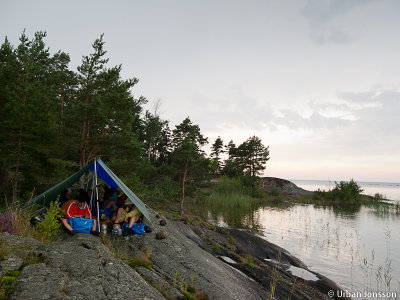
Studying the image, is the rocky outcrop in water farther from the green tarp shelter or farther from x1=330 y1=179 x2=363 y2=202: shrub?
the green tarp shelter

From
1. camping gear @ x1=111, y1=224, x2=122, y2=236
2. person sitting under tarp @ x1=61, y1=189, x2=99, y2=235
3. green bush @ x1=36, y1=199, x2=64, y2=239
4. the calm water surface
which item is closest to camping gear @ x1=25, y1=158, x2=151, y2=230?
person sitting under tarp @ x1=61, y1=189, x2=99, y2=235

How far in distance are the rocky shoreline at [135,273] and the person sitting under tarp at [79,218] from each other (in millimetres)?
314

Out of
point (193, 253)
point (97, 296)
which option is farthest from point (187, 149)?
point (97, 296)

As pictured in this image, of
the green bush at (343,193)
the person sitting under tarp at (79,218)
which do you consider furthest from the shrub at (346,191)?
the person sitting under tarp at (79,218)

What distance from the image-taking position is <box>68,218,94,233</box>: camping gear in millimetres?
6941

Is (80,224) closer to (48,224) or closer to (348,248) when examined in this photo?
(48,224)

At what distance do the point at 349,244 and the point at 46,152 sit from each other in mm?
16474

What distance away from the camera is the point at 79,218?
709 cm

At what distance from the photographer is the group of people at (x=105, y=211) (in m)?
7.12

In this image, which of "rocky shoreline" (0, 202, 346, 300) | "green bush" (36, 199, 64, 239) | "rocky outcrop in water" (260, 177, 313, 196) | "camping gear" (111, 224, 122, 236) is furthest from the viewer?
"rocky outcrop in water" (260, 177, 313, 196)

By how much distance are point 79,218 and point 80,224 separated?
0.62 ft

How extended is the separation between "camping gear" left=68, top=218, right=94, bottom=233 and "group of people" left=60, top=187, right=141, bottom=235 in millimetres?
21

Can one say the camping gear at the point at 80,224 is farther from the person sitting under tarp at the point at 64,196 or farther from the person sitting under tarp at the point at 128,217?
the person sitting under tarp at the point at 64,196

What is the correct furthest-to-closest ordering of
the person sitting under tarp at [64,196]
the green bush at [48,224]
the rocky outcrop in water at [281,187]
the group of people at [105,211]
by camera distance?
1. the rocky outcrop in water at [281,187]
2. the person sitting under tarp at [64,196]
3. the group of people at [105,211]
4. the green bush at [48,224]
